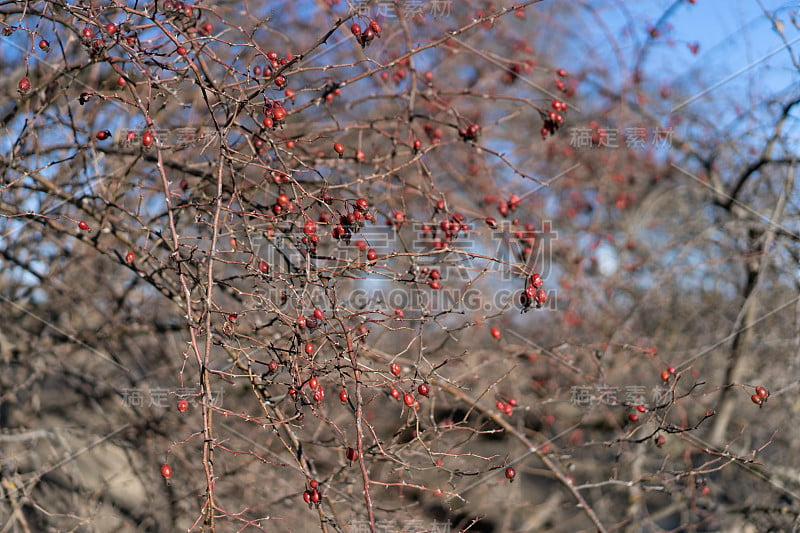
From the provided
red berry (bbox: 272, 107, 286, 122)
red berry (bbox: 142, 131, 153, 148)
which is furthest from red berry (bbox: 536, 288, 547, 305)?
red berry (bbox: 142, 131, 153, 148)

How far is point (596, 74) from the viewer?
4.17 meters

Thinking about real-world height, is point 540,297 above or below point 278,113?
below

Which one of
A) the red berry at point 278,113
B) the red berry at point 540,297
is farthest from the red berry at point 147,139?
the red berry at point 540,297

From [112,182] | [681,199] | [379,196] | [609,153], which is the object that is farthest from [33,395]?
[681,199]

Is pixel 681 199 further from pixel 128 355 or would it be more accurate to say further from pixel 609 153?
pixel 128 355

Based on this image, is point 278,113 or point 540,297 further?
point 540,297

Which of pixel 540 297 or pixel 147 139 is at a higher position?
pixel 147 139

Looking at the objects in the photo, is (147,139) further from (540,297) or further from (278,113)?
(540,297)

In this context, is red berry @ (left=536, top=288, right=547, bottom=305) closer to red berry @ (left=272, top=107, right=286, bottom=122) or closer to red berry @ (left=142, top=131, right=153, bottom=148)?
red berry @ (left=272, top=107, right=286, bottom=122)

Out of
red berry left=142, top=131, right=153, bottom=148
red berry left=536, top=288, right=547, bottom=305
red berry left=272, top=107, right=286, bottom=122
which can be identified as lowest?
red berry left=536, top=288, right=547, bottom=305

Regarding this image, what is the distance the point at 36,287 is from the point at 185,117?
3.67 ft

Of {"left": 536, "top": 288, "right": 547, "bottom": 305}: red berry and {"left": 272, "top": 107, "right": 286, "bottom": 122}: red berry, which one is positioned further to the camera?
{"left": 536, "top": 288, "right": 547, "bottom": 305}: red berry

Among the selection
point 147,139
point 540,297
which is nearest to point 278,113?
point 147,139

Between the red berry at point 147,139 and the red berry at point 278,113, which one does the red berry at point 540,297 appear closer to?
the red berry at point 278,113
